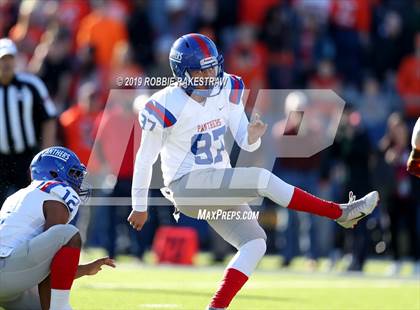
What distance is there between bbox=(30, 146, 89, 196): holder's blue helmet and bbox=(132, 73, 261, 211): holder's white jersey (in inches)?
15.4

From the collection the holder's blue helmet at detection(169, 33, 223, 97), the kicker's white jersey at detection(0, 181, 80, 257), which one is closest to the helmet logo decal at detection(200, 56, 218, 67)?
the holder's blue helmet at detection(169, 33, 223, 97)

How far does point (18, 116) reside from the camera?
902cm

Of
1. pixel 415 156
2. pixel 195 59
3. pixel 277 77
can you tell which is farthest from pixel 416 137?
pixel 277 77

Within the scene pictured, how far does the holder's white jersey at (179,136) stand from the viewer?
21.1 ft

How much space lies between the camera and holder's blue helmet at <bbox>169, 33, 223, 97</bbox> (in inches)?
259

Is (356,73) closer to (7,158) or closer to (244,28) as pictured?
(244,28)

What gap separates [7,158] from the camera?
8938 mm

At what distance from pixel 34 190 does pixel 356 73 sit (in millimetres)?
7890

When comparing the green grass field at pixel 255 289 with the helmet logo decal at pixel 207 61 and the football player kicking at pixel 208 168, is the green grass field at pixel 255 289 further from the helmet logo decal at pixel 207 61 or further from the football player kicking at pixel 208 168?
the helmet logo decal at pixel 207 61

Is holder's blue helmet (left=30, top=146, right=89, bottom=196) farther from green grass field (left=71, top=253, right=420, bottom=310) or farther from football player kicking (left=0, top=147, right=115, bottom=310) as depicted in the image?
green grass field (left=71, top=253, right=420, bottom=310)

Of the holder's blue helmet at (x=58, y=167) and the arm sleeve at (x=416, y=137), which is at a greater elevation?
the arm sleeve at (x=416, y=137)

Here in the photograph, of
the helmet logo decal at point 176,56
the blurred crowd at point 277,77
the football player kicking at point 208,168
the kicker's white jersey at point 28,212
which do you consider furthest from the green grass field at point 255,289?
the helmet logo decal at point 176,56

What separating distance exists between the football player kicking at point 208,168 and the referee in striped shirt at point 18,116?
259 centimetres

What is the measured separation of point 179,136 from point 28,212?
104 cm
